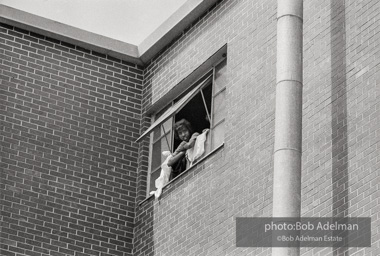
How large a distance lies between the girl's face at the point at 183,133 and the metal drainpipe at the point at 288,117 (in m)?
4.29

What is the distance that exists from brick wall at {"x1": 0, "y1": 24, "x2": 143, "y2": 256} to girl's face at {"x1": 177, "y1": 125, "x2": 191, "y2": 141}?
1.06 m

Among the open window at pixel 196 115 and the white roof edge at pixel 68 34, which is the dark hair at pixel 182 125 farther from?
the white roof edge at pixel 68 34

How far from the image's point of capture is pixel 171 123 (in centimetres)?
1962

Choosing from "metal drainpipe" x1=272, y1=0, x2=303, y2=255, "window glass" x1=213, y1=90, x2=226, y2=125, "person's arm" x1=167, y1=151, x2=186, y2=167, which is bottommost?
"metal drainpipe" x1=272, y1=0, x2=303, y2=255

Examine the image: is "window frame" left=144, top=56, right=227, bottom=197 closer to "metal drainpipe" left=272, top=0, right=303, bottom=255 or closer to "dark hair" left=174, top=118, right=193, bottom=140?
"dark hair" left=174, top=118, right=193, bottom=140

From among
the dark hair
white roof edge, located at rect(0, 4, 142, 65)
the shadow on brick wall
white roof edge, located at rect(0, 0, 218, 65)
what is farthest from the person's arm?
the shadow on brick wall

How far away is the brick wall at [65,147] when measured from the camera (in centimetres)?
1850

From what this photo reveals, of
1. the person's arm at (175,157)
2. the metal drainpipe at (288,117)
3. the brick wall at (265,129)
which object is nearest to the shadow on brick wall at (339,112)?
the brick wall at (265,129)

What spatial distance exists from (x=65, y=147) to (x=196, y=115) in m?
2.18

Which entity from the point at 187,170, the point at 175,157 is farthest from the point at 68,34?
the point at 187,170

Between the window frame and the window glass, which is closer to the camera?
the window glass

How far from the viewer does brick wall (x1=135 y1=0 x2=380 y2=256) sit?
570 inches

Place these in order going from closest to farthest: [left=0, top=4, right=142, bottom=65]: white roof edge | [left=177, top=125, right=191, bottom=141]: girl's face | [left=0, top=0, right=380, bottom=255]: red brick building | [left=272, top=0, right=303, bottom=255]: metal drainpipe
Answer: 1. [left=272, top=0, right=303, bottom=255]: metal drainpipe
2. [left=0, top=0, right=380, bottom=255]: red brick building
3. [left=177, top=125, right=191, bottom=141]: girl's face
4. [left=0, top=4, right=142, bottom=65]: white roof edge

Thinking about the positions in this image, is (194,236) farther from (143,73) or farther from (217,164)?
(143,73)
